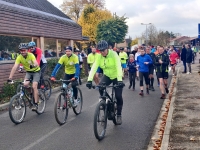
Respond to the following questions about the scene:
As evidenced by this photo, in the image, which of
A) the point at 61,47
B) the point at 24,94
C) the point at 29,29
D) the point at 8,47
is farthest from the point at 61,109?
the point at 61,47

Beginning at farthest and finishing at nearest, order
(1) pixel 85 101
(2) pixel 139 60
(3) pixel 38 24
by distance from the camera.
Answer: (3) pixel 38 24 < (2) pixel 139 60 < (1) pixel 85 101

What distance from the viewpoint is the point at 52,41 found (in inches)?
765

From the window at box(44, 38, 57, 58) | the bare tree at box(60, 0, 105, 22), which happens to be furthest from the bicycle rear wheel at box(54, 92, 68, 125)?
the bare tree at box(60, 0, 105, 22)

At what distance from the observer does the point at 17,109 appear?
25.4ft

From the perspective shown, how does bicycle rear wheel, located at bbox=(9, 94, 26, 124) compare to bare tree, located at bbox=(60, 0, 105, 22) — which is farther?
bare tree, located at bbox=(60, 0, 105, 22)

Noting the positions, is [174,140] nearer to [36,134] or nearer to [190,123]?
[190,123]

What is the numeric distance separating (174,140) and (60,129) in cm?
264

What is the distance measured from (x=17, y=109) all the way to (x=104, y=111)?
254 centimetres

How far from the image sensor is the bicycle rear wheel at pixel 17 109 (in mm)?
7453

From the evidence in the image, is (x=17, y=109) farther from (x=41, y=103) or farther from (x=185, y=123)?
(x=185, y=123)

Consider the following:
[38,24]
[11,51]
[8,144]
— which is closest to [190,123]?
[8,144]

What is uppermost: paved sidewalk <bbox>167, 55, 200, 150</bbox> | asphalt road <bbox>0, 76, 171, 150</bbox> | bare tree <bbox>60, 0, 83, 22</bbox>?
bare tree <bbox>60, 0, 83, 22</bbox>

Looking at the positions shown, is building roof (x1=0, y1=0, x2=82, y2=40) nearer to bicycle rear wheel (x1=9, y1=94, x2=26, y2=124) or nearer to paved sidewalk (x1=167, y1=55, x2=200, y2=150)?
bicycle rear wheel (x1=9, y1=94, x2=26, y2=124)

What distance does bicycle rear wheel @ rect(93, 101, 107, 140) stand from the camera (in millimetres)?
5984
